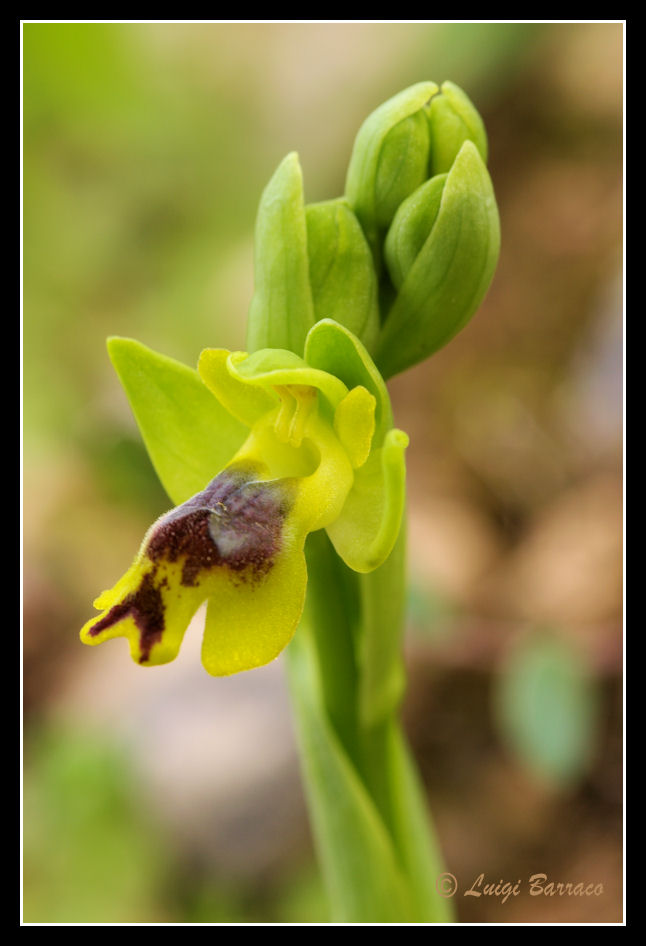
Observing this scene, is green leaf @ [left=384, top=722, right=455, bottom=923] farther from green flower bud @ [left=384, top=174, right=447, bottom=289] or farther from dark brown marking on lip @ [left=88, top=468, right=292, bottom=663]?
green flower bud @ [left=384, top=174, right=447, bottom=289]

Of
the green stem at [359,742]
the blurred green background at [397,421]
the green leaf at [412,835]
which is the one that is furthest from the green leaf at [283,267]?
the blurred green background at [397,421]

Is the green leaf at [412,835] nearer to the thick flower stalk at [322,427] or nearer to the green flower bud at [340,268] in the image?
the thick flower stalk at [322,427]

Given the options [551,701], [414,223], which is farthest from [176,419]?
[551,701]

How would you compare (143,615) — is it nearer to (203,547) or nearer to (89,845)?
(203,547)

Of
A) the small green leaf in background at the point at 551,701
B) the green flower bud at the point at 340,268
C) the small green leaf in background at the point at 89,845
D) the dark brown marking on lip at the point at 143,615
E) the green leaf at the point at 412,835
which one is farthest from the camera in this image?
the small green leaf in background at the point at 89,845

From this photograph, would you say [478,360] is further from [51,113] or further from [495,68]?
[51,113]

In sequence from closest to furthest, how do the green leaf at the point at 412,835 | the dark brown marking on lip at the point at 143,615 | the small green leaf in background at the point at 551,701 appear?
the dark brown marking on lip at the point at 143,615
the green leaf at the point at 412,835
the small green leaf in background at the point at 551,701

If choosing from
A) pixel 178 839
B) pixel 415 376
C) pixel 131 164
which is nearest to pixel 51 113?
pixel 131 164
